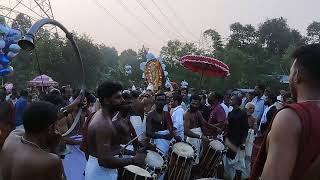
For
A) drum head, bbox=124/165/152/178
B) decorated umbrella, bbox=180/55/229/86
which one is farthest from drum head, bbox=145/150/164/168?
decorated umbrella, bbox=180/55/229/86

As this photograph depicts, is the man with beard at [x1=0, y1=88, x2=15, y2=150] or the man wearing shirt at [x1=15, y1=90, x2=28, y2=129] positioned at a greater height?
the man with beard at [x1=0, y1=88, x2=15, y2=150]

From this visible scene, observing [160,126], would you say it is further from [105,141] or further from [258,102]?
[258,102]

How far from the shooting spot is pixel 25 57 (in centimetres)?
4769

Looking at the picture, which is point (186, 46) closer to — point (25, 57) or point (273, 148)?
point (25, 57)

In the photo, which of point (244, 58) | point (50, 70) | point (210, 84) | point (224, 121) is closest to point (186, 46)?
point (244, 58)

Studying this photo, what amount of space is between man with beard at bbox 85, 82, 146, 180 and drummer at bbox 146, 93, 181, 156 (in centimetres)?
351

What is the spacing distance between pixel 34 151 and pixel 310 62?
1.86 meters

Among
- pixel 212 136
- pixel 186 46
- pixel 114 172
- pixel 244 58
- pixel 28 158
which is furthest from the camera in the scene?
pixel 186 46

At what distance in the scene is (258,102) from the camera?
11773 millimetres

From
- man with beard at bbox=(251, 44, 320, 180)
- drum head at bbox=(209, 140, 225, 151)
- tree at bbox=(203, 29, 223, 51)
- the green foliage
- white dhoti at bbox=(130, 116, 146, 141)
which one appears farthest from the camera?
tree at bbox=(203, 29, 223, 51)

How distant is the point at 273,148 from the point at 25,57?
48.0 metres

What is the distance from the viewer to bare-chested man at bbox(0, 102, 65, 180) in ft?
9.75

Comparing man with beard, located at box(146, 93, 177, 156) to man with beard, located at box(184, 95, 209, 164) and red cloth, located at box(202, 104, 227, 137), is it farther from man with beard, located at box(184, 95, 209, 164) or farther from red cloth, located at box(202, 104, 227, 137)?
red cloth, located at box(202, 104, 227, 137)

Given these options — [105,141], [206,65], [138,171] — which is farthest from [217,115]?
[105,141]
